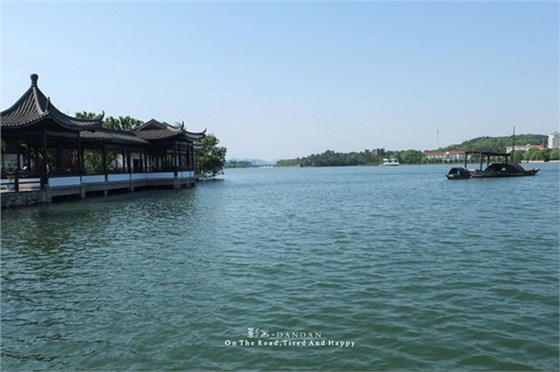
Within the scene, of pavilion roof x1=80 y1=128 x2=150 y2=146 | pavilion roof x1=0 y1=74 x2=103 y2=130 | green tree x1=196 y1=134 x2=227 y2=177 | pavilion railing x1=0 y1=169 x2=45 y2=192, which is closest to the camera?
pavilion railing x1=0 y1=169 x2=45 y2=192

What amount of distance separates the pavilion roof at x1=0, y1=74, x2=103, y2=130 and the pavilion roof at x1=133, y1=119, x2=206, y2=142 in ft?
36.6

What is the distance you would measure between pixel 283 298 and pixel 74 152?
116 ft

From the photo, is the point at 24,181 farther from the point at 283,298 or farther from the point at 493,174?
the point at 493,174

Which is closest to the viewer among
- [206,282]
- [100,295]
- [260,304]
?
[260,304]

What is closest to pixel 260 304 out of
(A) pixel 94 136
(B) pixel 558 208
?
(B) pixel 558 208

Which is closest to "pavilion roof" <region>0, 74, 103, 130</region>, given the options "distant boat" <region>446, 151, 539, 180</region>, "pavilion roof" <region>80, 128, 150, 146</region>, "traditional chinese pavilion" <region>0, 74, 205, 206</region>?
"traditional chinese pavilion" <region>0, 74, 205, 206</region>

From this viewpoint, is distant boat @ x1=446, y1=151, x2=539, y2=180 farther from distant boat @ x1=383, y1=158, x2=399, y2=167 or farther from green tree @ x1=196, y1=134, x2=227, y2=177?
distant boat @ x1=383, y1=158, x2=399, y2=167

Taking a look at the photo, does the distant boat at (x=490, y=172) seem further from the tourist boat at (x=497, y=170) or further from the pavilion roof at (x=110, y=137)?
the pavilion roof at (x=110, y=137)

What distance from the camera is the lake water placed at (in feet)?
18.4

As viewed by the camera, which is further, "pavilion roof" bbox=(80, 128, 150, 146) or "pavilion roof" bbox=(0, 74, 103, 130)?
"pavilion roof" bbox=(80, 128, 150, 146)

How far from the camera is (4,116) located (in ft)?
82.9

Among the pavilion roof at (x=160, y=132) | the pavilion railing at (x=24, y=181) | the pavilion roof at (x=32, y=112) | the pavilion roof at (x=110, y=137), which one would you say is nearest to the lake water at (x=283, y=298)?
the pavilion railing at (x=24, y=181)

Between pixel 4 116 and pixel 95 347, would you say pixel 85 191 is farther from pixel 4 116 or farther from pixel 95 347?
pixel 95 347

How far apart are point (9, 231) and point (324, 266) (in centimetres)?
1228
